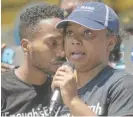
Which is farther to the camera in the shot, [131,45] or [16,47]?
[16,47]

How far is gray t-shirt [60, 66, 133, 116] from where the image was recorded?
117 cm

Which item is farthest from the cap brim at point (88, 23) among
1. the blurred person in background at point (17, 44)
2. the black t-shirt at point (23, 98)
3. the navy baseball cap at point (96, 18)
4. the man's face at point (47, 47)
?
the blurred person in background at point (17, 44)

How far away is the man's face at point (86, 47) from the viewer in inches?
49.3

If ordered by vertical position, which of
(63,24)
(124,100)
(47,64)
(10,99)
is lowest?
(10,99)

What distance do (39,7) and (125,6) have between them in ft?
1.57

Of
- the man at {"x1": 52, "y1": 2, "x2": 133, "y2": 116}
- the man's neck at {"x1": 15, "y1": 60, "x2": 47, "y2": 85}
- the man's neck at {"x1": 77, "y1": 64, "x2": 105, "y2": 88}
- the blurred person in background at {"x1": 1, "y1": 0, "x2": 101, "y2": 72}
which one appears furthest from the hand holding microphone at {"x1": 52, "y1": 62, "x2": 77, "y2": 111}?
the blurred person in background at {"x1": 1, "y1": 0, "x2": 101, "y2": 72}

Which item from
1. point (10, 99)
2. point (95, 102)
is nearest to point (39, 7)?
point (10, 99)

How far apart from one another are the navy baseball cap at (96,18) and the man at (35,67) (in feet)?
1.05

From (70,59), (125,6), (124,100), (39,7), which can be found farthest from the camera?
(125,6)

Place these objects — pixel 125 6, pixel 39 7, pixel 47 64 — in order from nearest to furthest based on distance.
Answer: pixel 47 64
pixel 39 7
pixel 125 6

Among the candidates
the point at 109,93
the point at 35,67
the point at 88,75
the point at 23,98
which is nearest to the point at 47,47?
the point at 35,67

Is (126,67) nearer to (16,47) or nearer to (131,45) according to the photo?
(131,45)

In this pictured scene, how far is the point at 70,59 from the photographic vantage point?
1.27 meters

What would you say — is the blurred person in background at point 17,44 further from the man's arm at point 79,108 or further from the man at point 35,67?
the man's arm at point 79,108
